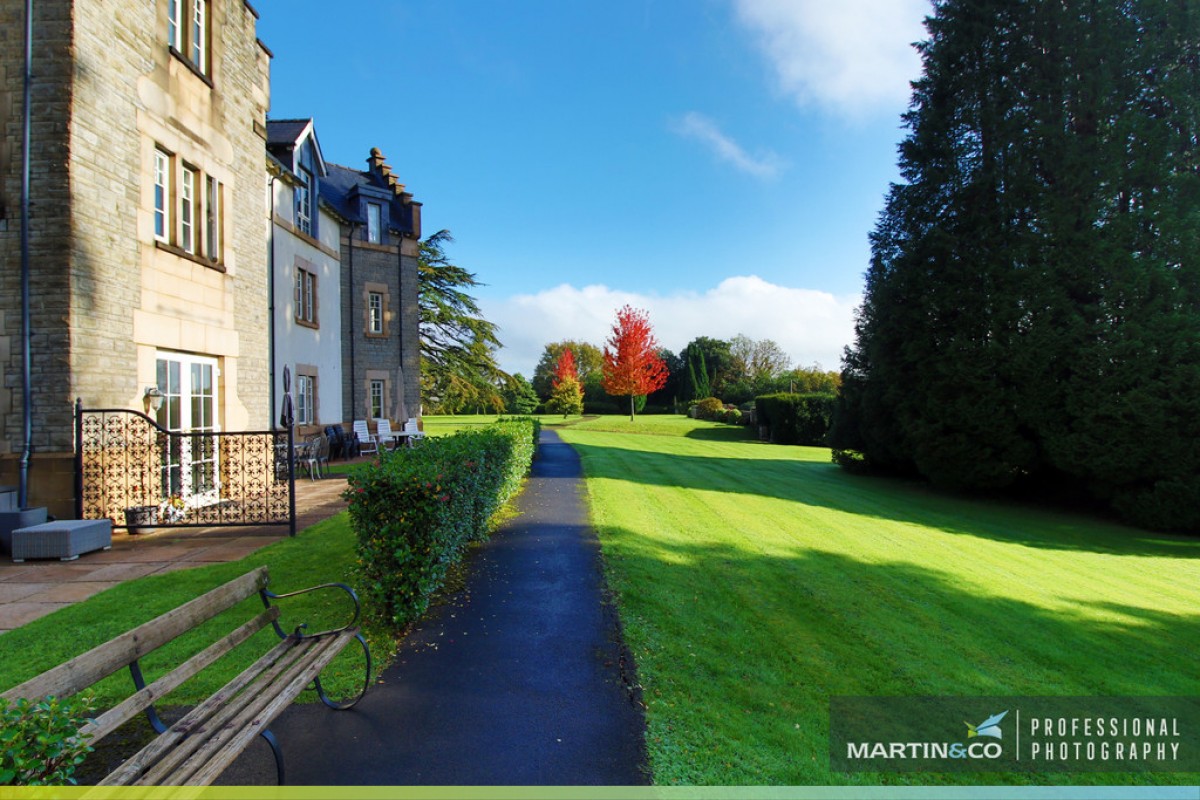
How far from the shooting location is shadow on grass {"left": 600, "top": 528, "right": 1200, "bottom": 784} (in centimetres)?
351

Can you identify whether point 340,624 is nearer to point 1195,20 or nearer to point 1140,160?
point 1140,160

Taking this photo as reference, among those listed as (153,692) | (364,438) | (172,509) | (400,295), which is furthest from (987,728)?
(400,295)

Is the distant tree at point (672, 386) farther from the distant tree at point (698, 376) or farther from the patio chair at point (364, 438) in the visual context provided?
the patio chair at point (364, 438)

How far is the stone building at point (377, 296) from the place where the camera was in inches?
863

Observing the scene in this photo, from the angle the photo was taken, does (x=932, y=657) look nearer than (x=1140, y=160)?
Yes

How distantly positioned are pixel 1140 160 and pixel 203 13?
1964cm

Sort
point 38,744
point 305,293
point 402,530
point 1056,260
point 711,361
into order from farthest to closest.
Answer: point 711,361, point 305,293, point 1056,260, point 402,530, point 38,744

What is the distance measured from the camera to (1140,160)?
42.2 feet

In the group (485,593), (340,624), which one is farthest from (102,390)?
(485,593)

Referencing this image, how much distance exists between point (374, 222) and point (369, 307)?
3.42 m

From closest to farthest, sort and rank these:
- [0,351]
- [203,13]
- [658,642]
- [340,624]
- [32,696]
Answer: [32,696], [658,642], [340,624], [0,351], [203,13]

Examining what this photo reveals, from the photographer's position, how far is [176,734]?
2.68 m

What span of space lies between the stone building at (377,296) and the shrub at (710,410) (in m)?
24.8

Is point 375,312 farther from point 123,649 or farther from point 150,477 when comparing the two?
point 123,649
